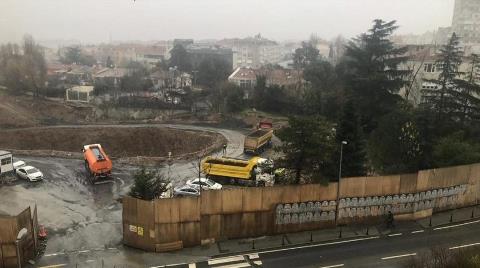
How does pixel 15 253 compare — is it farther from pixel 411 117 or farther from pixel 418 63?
pixel 418 63

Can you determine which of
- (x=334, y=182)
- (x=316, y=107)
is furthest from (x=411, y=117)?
(x=316, y=107)

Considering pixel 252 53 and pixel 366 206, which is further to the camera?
pixel 252 53

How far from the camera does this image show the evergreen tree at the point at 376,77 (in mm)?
35938

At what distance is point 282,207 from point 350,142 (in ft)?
16.9

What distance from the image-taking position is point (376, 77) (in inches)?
1406

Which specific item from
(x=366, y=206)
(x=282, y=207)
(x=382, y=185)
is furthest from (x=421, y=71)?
(x=282, y=207)

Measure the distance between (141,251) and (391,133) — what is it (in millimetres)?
16756

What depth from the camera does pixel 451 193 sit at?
22.1 metres

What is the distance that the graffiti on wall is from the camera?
19703 mm

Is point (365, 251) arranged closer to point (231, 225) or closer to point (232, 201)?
point (231, 225)

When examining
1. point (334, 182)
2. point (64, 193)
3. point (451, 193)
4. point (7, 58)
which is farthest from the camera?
point (7, 58)

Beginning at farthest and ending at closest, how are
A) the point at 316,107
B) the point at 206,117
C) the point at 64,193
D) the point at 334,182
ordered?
the point at 206,117
the point at 316,107
the point at 64,193
the point at 334,182

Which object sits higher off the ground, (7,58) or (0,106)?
(7,58)

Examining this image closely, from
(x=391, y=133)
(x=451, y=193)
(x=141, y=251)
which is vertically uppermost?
(x=391, y=133)
